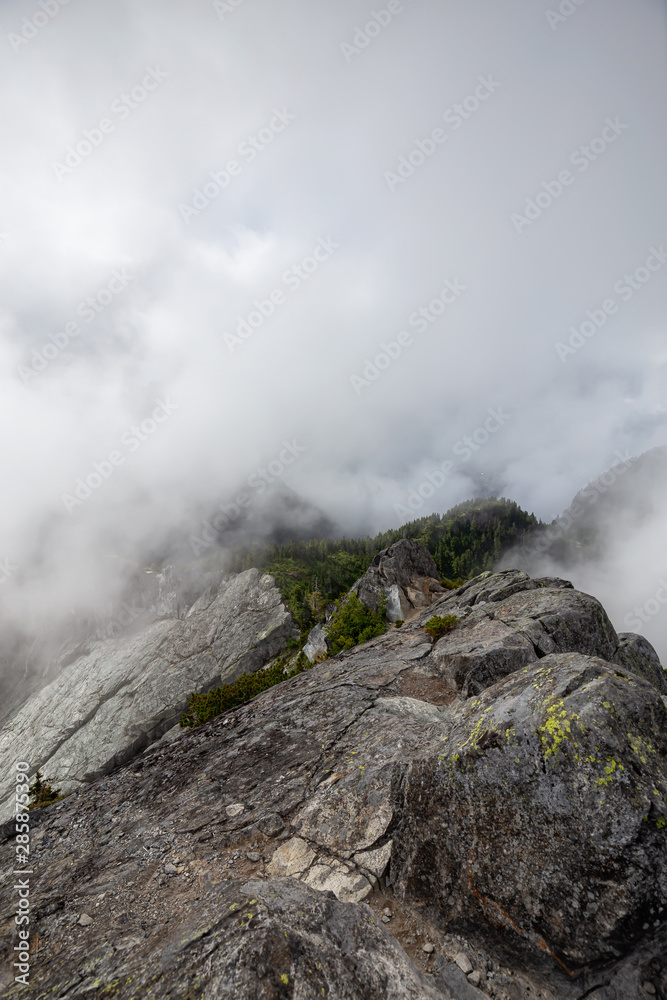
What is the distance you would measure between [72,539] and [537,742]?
142m

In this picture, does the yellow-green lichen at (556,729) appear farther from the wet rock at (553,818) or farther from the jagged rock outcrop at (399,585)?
the jagged rock outcrop at (399,585)

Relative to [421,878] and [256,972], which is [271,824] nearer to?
[421,878]

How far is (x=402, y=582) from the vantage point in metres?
40.2

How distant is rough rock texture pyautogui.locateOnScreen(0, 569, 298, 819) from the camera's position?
60719 millimetres

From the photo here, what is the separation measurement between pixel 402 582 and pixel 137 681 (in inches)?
2271

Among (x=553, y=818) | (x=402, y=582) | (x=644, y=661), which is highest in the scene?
(x=402, y=582)

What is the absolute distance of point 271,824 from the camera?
1002 cm

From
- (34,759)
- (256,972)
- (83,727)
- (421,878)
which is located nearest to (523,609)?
(421,878)

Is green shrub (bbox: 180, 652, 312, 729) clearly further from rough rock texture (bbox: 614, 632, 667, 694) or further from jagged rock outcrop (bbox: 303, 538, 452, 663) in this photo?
rough rock texture (bbox: 614, 632, 667, 694)

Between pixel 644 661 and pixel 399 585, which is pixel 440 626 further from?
pixel 399 585

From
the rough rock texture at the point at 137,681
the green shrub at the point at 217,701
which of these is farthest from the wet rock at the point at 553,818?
the rough rock texture at the point at 137,681

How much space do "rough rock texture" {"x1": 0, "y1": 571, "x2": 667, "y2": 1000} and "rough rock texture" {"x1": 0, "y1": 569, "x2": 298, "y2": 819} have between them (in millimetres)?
58159

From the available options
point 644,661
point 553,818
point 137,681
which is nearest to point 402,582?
point 644,661

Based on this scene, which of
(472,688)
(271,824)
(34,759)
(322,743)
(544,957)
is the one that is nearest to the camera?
(544,957)
